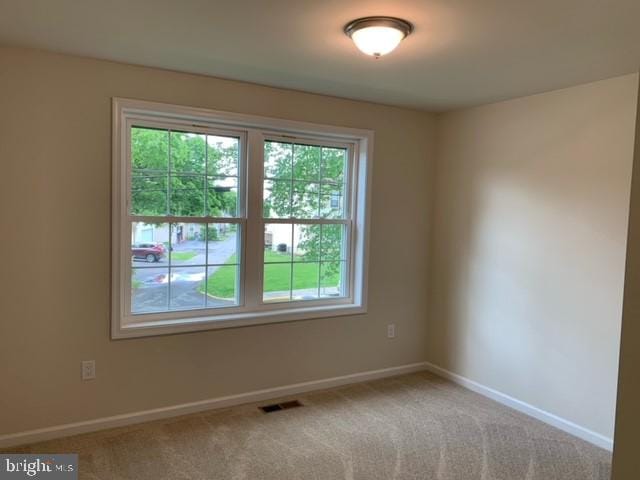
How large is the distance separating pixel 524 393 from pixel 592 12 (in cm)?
258

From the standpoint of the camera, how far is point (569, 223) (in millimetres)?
3109

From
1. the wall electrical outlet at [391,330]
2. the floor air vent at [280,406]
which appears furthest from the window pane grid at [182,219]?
the wall electrical outlet at [391,330]

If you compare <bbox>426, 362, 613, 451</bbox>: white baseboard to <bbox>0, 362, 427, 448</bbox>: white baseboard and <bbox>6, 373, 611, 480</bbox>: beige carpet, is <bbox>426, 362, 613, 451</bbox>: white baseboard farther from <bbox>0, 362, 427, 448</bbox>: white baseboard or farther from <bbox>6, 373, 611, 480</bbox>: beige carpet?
<bbox>0, 362, 427, 448</bbox>: white baseboard

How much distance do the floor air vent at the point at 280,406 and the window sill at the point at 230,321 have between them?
600 millimetres

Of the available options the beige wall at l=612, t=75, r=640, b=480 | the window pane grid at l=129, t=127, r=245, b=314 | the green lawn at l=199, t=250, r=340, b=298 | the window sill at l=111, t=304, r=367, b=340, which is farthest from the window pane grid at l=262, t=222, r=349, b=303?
the beige wall at l=612, t=75, r=640, b=480

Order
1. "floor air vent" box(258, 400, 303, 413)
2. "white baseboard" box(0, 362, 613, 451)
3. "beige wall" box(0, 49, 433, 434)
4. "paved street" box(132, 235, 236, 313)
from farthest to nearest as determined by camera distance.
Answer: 1. "floor air vent" box(258, 400, 303, 413)
2. "paved street" box(132, 235, 236, 313)
3. "white baseboard" box(0, 362, 613, 451)
4. "beige wall" box(0, 49, 433, 434)

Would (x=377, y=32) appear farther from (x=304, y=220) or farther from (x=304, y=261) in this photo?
(x=304, y=261)

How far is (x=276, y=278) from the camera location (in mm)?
3619

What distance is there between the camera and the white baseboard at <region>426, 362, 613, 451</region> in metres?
2.94

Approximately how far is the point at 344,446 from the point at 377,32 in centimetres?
232

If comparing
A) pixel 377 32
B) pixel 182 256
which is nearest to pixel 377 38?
pixel 377 32

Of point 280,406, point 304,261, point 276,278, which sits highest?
point 304,261

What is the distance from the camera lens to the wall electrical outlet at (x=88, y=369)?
287 cm

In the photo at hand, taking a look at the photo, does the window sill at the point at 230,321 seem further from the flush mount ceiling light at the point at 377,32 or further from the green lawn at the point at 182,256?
the flush mount ceiling light at the point at 377,32
